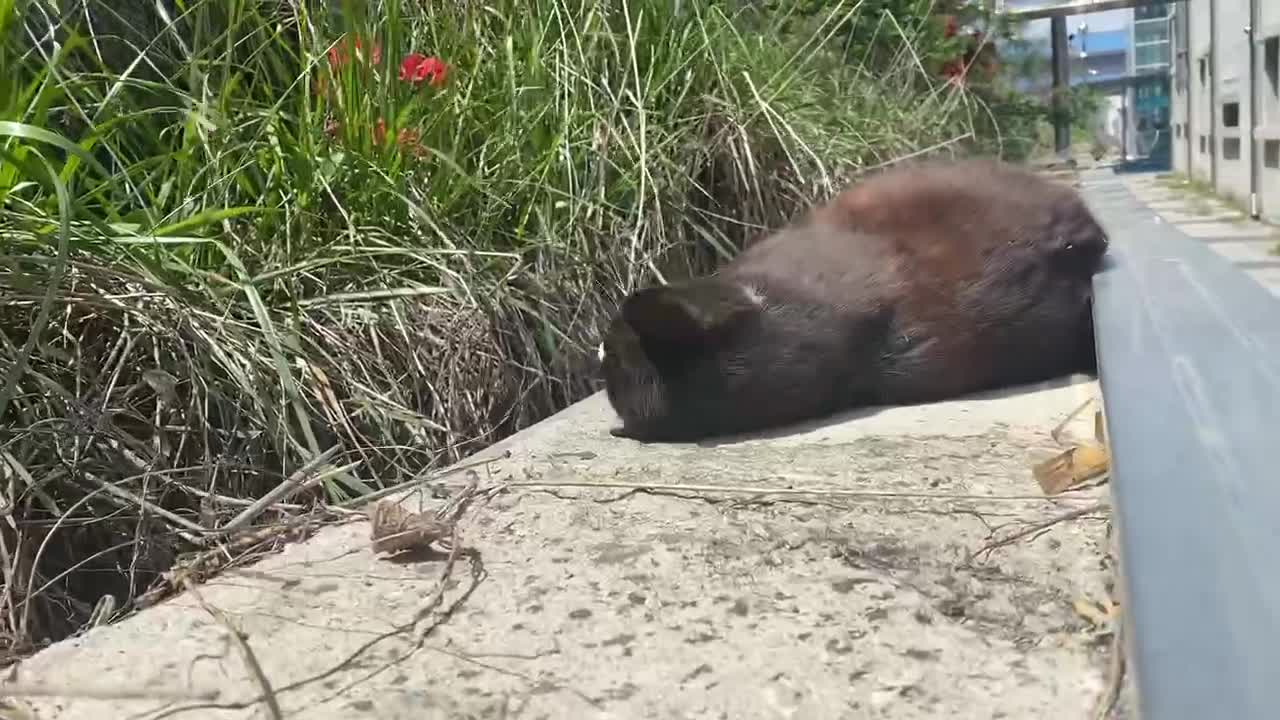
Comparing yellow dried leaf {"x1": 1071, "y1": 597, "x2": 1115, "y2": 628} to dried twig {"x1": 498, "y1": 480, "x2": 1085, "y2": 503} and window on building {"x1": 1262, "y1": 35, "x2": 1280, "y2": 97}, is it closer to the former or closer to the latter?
dried twig {"x1": 498, "y1": 480, "x2": 1085, "y2": 503}

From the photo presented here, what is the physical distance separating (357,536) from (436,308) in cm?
72

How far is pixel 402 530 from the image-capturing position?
115 cm

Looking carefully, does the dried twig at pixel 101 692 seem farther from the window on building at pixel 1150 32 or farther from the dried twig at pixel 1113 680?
the window on building at pixel 1150 32

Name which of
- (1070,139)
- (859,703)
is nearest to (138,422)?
(859,703)

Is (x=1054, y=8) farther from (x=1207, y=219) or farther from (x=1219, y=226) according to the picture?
(x=1207, y=219)

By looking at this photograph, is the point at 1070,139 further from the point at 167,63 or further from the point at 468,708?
the point at 468,708

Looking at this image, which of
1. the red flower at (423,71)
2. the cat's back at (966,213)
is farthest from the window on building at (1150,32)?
the red flower at (423,71)

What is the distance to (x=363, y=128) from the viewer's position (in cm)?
206

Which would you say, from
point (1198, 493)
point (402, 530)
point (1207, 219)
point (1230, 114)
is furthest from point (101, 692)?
point (1230, 114)

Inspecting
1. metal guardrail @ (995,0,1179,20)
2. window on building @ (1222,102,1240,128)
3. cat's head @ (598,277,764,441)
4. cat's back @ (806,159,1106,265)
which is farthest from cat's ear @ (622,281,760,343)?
window on building @ (1222,102,1240,128)

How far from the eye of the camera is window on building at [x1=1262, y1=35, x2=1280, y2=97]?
20.4ft

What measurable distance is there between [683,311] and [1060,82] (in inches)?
181

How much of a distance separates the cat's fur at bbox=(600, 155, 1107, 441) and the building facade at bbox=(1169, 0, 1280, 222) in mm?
4497

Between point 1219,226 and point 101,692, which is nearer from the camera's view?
Answer: point 101,692
